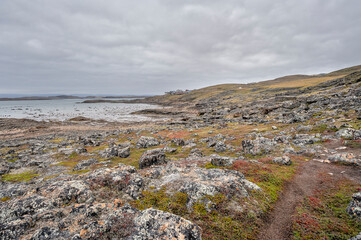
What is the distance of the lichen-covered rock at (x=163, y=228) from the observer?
7.63m

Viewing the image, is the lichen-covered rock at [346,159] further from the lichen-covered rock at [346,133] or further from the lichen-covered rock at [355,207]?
the lichen-covered rock at [355,207]

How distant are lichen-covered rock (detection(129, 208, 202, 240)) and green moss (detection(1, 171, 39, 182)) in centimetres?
2554

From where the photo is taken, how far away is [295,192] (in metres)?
13.9

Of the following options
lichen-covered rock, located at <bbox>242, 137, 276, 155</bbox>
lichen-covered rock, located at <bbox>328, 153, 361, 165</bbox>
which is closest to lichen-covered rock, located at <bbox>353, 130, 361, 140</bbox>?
lichen-covered rock, located at <bbox>328, 153, 361, 165</bbox>

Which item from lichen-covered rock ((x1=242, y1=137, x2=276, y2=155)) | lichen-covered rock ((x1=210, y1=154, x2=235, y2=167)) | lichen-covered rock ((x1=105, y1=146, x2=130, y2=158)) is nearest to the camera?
lichen-covered rock ((x1=210, y1=154, x2=235, y2=167))

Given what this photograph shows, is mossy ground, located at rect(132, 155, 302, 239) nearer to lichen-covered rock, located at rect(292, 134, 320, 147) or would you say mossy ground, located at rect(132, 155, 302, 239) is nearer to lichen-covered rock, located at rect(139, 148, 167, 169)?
lichen-covered rock, located at rect(139, 148, 167, 169)

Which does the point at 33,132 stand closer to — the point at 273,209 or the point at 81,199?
the point at 81,199

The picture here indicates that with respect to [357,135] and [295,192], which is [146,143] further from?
[357,135]

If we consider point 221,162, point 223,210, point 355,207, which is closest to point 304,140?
point 221,162

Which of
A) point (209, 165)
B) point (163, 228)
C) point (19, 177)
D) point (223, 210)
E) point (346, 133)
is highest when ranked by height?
point (346, 133)

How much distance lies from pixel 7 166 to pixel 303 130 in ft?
191

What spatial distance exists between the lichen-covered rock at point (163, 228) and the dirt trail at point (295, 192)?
4.57 meters

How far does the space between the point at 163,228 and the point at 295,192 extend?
12730 millimetres

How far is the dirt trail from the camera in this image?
9.54m
